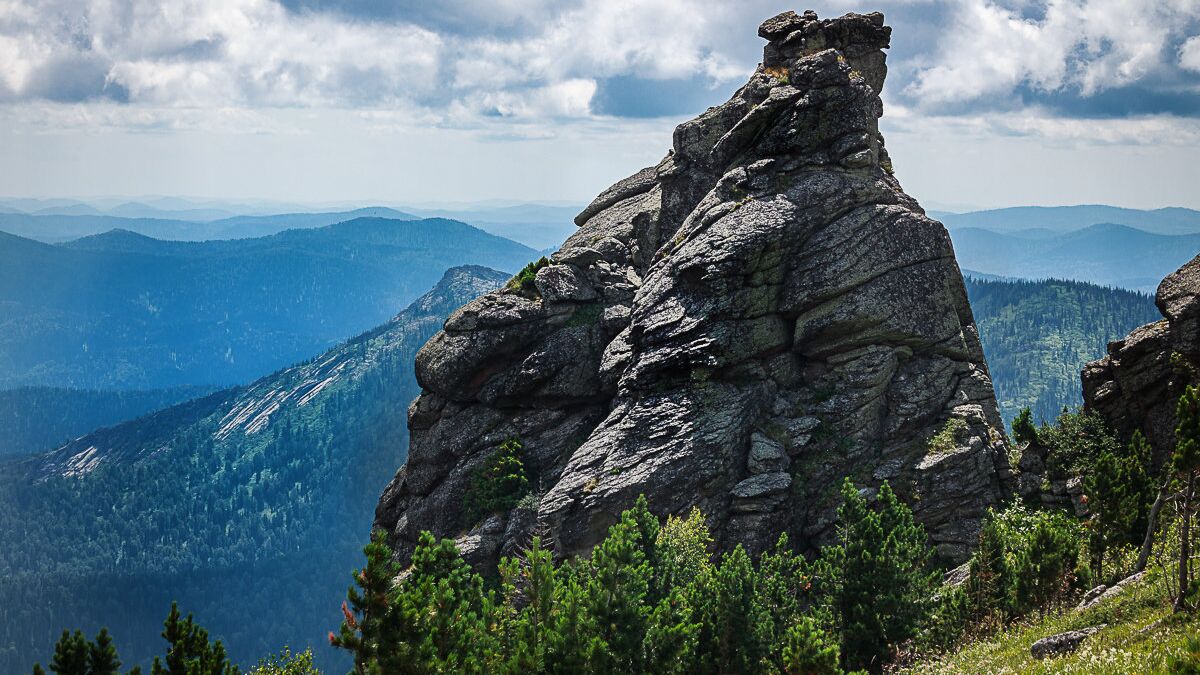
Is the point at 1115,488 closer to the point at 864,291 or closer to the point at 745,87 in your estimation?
the point at 864,291

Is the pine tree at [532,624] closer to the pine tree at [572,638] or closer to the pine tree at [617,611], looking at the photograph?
the pine tree at [572,638]

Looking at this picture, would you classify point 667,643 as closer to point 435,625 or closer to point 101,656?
point 435,625

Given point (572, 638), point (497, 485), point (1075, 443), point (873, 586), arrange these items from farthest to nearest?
point (497, 485) < point (1075, 443) < point (873, 586) < point (572, 638)

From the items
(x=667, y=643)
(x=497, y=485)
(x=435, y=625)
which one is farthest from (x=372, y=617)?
(x=497, y=485)

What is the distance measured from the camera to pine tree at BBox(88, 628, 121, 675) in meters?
36.8

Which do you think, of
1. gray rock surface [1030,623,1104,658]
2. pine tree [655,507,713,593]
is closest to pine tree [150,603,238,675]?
pine tree [655,507,713,593]

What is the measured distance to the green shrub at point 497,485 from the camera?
211ft

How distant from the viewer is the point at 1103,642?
31219mm

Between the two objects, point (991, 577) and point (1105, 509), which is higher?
point (1105, 509)

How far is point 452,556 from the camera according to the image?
46.9 metres

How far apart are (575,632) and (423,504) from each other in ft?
107

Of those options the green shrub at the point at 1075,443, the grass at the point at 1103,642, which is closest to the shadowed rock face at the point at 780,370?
the green shrub at the point at 1075,443

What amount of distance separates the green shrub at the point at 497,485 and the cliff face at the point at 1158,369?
3828 cm

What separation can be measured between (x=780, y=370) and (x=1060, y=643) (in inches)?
1127
